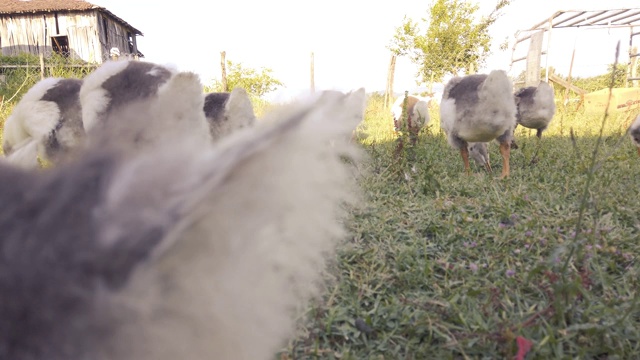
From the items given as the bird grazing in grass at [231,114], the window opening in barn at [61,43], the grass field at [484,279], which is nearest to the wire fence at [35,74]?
the bird grazing in grass at [231,114]

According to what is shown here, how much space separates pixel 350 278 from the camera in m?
2.17

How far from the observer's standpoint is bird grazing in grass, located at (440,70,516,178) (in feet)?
13.5

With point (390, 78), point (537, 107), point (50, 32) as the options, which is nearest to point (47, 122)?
point (537, 107)

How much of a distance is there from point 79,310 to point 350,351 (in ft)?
4.30

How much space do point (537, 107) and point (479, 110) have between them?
248 centimetres

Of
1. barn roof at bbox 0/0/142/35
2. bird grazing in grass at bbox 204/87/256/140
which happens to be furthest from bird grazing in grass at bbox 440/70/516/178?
barn roof at bbox 0/0/142/35

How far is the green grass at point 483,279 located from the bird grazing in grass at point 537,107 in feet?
8.83

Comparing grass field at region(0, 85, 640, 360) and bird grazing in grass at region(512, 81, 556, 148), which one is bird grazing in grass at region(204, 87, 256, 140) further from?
bird grazing in grass at region(512, 81, 556, 148)

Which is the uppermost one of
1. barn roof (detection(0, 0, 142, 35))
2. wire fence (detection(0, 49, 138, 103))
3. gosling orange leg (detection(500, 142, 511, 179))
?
barn roof (detection(0, 0, 142, 35))

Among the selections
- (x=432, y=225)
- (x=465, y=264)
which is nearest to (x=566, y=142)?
(x=432, y=225)

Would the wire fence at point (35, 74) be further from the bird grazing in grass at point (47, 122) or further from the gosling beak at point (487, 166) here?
the gosling beak at point (487, 166)

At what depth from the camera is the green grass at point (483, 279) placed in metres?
1.58

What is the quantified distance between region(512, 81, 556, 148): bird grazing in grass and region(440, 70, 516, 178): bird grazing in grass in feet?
6.48

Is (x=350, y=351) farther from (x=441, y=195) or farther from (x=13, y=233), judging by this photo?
(x=441, y=195)
